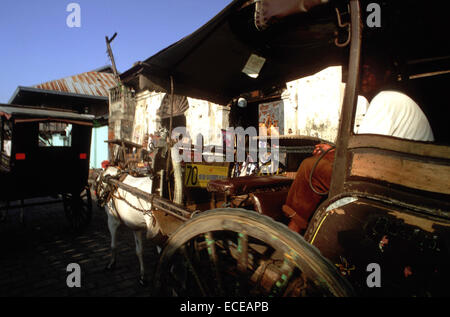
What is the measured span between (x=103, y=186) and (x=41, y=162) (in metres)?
2.15

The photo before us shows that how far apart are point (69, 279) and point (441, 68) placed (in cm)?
530

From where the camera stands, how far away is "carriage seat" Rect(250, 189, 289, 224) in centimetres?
204

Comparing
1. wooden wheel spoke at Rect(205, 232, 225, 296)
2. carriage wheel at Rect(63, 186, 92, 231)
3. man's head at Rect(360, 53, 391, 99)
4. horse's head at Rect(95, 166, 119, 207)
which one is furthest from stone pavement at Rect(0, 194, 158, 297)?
man's head at Rect(360, 53, 391, 99)

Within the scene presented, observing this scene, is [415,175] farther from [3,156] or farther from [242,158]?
[3,156]

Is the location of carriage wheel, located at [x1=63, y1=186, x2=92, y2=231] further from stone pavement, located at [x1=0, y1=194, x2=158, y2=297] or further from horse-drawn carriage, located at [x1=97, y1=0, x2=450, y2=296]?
horse-drawn carriage, located at [x1=97, y1=0, x2=450, y2=296]

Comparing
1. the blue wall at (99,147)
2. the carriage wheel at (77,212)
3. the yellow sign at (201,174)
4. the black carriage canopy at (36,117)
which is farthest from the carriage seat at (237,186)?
the blue wall at (99,147)

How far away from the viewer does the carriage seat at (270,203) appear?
2.04m

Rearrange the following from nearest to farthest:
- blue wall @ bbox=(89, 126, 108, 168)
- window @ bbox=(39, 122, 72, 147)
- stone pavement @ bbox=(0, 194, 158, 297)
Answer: stone pavement @ bbox=(0, 194, 158, 297)
window @ bbox=(39, 122, 72, 147)
blue wall @ bbox=(89, 126, 108, 168)

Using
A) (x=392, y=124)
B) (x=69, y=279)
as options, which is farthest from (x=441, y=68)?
(x=69, y=279)

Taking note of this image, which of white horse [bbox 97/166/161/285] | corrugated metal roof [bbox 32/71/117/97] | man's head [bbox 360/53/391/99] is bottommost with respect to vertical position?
white horse [bbox 97/166/161/285]

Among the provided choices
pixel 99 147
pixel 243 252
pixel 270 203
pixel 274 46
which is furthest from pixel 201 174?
pixel 99 147

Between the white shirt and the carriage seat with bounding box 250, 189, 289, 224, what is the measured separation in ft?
3.16

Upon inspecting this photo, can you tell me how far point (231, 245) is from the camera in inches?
58.9

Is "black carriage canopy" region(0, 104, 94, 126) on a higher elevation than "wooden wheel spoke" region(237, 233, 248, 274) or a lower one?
higher
